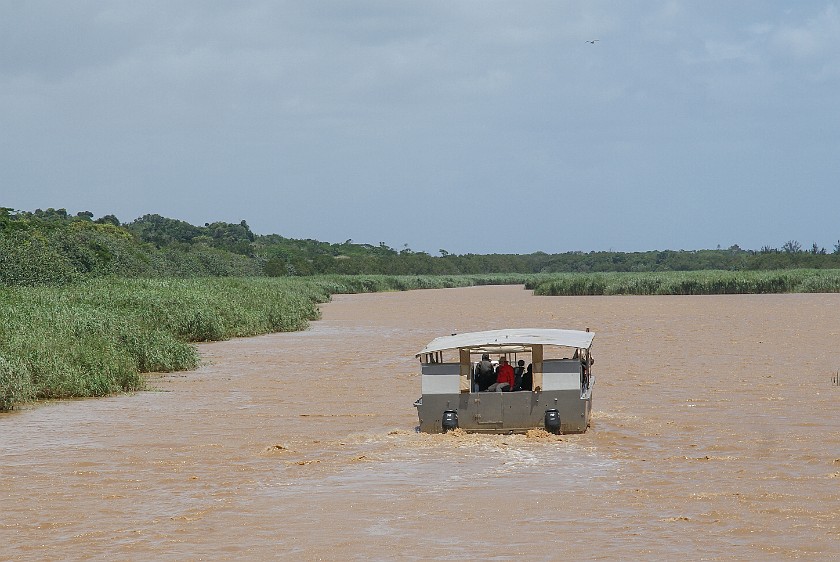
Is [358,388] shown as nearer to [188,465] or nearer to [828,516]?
[188,465]

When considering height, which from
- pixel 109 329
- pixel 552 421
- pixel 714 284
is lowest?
pixel 552 421

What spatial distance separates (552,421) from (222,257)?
79.0 metres

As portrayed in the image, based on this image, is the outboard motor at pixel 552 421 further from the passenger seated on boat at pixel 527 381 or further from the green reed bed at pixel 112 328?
the green reed bed at pixel 112 328

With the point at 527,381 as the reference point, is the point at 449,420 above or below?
below

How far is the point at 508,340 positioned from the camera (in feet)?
48.8

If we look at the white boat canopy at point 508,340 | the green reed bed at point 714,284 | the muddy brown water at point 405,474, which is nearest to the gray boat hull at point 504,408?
A: the muddy brown water at point 405,474

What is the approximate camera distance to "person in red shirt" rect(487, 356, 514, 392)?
15000 millimetres

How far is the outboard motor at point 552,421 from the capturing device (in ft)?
47.1

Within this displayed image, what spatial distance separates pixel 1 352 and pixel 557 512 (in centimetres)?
1139

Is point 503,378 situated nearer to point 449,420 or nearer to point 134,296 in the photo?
point 449,420

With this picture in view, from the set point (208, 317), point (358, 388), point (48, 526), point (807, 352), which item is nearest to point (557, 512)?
point (48, 526)

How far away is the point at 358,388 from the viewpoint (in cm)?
2106

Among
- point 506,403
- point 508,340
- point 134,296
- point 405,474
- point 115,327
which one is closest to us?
point 405,474

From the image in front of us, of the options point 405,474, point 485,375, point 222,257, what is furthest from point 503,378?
point 222,257
